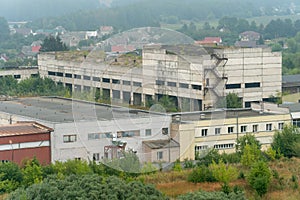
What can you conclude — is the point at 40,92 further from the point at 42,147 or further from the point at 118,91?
the point at 42,147

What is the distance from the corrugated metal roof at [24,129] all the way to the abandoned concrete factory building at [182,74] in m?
1.46

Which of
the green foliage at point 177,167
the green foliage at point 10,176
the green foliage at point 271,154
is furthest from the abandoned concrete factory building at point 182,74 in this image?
the green foliage at point 10,176

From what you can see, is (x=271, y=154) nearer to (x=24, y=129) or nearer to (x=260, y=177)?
(x=260, y=177)

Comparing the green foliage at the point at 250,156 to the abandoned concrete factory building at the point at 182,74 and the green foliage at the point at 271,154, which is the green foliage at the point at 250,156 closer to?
the green foliage at the point at 271,154

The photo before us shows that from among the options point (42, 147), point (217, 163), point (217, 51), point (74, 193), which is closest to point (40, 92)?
point (217, 51)

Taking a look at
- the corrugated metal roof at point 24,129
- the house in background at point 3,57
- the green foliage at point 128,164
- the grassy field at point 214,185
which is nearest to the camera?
the grassy field at point 214,185

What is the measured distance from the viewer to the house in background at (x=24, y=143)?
13.7m

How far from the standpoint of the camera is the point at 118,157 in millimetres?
12719

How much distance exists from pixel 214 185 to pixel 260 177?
605mm

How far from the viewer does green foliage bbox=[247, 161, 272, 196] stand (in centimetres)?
1127

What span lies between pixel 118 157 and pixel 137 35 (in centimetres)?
173

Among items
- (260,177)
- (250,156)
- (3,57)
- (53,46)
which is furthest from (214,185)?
(3,57)

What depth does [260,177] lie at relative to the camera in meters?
11.4

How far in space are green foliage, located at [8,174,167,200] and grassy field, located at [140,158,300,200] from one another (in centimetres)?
101
